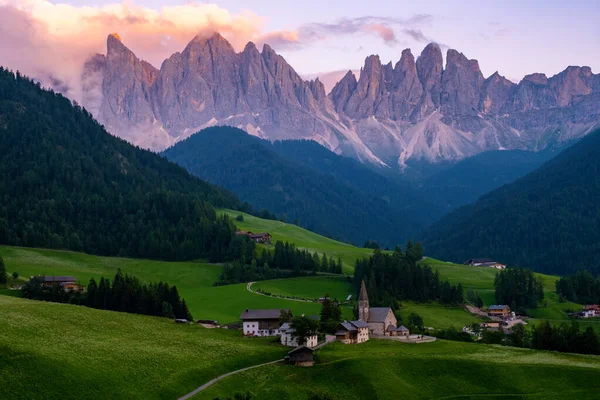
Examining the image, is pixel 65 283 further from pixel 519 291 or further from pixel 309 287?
pixel 519 291

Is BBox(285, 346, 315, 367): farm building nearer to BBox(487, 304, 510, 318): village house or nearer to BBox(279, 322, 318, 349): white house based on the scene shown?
BBox(279, 322, 318, 349): white house

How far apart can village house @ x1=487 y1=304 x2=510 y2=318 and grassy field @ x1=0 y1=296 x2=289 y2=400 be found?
6754 cm

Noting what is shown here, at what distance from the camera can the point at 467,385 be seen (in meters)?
104

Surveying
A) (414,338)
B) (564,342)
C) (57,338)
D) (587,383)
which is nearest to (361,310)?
(414,338)

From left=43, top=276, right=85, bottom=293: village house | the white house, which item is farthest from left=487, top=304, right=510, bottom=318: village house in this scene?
left=43, top=276, right=85, bottom=293: village house

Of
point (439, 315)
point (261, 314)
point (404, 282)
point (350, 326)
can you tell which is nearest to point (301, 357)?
point (350, 326)

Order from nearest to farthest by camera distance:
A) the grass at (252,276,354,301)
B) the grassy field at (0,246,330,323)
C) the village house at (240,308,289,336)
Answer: the village house at (240,308,289,336), the grassy field at (0,246,330,323), the grass at (252,276,354,301)

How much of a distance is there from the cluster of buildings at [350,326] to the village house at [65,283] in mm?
33925

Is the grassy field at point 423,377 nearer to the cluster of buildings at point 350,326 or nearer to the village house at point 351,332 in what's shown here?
the village house at point 351,332

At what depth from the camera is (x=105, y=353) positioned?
330ft

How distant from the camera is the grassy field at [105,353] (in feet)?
294

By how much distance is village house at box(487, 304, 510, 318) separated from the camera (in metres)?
177

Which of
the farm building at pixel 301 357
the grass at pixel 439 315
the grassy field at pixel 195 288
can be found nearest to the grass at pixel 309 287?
the grassy field at pixel 195 288

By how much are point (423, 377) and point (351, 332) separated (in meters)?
23.8
